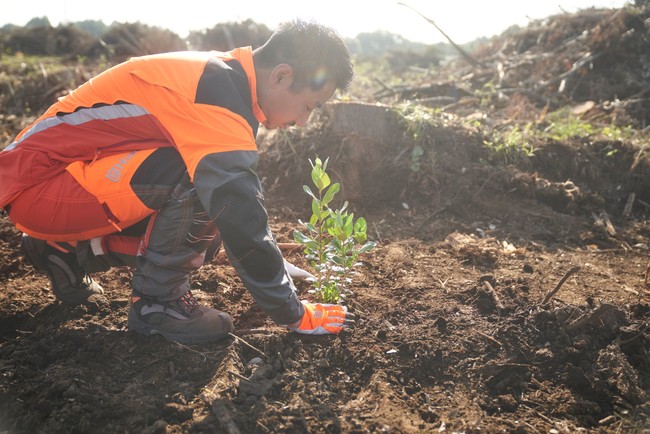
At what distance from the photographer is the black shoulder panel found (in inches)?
71.6

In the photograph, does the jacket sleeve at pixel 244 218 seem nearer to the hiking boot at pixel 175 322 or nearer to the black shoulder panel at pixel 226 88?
the black shoulder panel at pixel 226 88

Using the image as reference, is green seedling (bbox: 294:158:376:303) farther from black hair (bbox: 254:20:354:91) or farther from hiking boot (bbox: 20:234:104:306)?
hiking boot (bbox: 20:234:104:306)

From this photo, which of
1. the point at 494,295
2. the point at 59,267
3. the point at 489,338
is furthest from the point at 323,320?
the point at 59,267

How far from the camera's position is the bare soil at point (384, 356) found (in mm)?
1733

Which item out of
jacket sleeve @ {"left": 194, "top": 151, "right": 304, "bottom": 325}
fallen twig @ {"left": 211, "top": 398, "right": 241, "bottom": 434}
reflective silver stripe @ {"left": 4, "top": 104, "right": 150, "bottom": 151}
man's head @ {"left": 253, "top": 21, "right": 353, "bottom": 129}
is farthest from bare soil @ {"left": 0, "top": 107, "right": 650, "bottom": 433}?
man's head @ {"left": 253, "top": 21, "right": 353, "bottom": 129}

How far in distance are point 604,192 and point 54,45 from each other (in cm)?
1152

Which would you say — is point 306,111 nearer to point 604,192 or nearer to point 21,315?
point 21,315

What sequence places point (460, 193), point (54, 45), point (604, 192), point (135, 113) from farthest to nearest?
point (54, 45) → point (604, 192) → point (460, 193) → point (135, 113)

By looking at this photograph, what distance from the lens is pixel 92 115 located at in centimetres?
200

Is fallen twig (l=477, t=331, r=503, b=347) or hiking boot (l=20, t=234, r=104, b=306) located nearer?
fallen twig (l=477, t=331, r=503, b=347)

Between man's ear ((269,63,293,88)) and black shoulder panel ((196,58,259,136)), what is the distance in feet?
0.38

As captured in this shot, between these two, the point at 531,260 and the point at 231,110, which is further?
the point at 531,260

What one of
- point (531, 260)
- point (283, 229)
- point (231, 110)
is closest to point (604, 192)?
point (531, 260)

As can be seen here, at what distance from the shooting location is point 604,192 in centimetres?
429
